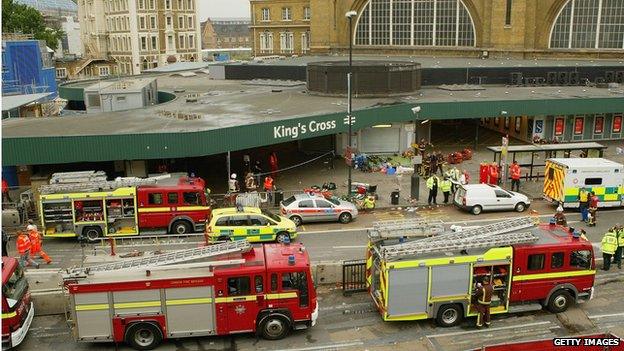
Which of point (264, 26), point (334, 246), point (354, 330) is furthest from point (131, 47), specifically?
point (354, 330)

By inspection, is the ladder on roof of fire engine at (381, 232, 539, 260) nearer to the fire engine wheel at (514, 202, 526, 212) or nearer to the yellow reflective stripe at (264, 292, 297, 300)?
the yellow reflective stripe at (264, 292, 297, 300)

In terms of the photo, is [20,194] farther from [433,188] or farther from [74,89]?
[74,89]

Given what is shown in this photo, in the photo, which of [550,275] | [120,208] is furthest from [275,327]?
[120,208]

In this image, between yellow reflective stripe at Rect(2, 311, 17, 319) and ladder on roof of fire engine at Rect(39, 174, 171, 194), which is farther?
ladder on roof of fire engine at Rect(39, 174, 171, 194)

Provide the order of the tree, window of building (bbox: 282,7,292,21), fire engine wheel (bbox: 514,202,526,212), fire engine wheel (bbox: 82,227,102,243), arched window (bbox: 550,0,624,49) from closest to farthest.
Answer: fire engine wheel (bbox: 82,227,102,243)
fire engine wheel (bbox: 514,202,526,212)
arched window (bbox: 550,0,624,49)
the tree
window of building (bbox: 282,7,292,21)

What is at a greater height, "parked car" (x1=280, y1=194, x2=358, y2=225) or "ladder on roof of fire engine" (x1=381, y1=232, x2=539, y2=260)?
"ladder on roof of fire engine" (x1=381, y1=232, x2=539, y2=260)

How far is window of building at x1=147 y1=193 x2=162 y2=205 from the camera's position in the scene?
76.3ft

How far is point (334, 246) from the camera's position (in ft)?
74.8

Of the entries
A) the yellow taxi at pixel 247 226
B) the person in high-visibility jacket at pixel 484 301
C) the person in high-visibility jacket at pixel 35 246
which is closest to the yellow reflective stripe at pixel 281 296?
the person in high-visibility jacket at pixel 484 301

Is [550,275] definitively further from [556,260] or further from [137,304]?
[137,304]

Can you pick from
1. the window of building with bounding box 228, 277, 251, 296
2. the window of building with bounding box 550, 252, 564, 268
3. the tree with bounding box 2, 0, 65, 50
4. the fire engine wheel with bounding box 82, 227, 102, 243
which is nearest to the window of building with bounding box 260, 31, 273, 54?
the tree with bounding box 2, 0, 65, 50

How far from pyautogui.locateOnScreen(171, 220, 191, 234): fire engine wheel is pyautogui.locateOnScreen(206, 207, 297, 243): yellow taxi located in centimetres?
198

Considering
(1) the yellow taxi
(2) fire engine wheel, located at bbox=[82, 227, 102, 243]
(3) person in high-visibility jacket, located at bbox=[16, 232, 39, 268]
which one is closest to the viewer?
(3) person in high-visibility jacket, located at bbox=[16, 232, 39, 268]

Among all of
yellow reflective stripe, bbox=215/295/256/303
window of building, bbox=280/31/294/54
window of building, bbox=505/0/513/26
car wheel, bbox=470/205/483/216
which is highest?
window of building, bbox=505/0/513/26
